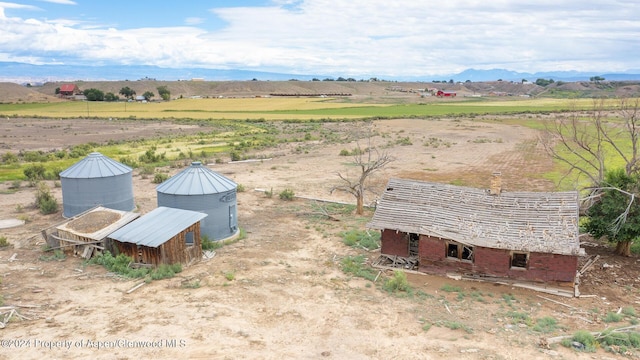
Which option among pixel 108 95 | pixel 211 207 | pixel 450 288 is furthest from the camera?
pixel 108 95

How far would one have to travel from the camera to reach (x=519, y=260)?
1889cm

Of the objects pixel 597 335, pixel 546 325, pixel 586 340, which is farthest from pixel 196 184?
pixel 597 335

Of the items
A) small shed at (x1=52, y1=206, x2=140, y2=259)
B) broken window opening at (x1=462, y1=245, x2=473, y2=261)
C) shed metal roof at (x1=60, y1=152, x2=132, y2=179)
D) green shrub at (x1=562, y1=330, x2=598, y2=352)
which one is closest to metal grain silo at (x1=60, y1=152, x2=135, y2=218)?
shed metal roof at (x1=60, y1=152, x2=132, y2=179)

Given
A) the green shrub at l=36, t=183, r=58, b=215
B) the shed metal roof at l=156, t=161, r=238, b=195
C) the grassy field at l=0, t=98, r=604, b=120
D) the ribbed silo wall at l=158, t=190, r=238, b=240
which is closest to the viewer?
the ribbed silo wall at l=158, t=190, r=238, b=240

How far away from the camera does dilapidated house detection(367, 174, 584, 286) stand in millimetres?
17547

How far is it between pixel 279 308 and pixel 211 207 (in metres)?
7.59

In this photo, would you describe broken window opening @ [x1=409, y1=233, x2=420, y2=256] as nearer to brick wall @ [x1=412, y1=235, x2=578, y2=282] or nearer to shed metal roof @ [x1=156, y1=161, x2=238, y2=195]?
brick wall @ [x1=412, y1=235, x2=578, y2=282]

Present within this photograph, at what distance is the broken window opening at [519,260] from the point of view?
18625 millimetres

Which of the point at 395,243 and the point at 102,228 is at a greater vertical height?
the point at 102,228

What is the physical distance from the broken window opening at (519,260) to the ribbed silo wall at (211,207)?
494 inches

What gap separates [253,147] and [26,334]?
41.2m

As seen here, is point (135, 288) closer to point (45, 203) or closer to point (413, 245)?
point (413, 245)

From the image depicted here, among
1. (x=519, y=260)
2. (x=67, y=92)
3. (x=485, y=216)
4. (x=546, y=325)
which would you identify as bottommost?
(x=546, y=325)

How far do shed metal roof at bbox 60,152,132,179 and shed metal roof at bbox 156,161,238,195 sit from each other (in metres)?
4.52
